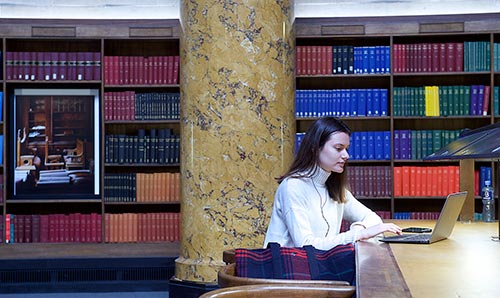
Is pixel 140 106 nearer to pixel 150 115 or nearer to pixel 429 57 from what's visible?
pixel 150 115

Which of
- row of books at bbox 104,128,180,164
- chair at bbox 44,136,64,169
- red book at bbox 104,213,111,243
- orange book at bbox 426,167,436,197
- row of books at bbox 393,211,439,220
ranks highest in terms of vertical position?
row of books at bbox 104,128,180,164

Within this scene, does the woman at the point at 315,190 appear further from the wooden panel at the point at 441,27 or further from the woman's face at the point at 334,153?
the wooden panel at the point at 441,27

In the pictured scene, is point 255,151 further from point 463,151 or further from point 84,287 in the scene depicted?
point 463,151

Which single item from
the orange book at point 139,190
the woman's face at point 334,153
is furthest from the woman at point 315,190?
the orange book at point 139,190

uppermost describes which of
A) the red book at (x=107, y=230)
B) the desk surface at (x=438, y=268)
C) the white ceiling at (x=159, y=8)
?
the white ceiling at (x=159, y=8)

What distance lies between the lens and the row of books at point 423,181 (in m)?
6.87

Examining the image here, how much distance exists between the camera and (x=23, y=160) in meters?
7.08

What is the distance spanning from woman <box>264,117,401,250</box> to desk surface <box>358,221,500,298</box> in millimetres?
274

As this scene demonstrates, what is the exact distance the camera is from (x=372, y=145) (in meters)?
6.88

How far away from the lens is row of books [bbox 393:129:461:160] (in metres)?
6.83

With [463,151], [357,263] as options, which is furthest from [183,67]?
[357,263]

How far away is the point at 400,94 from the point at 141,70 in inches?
82.9

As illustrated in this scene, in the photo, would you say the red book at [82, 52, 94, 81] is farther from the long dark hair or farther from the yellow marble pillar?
the long dark hair

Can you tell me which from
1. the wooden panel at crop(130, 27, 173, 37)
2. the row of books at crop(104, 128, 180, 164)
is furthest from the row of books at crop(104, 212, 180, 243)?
the wooden panel at crop(130, 27, 173, 37)
